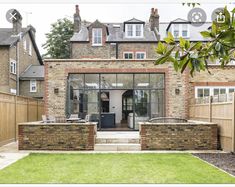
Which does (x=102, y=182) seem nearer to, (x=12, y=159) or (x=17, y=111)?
(x=12, y=159)

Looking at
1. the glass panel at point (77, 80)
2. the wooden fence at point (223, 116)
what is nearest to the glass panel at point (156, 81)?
the glass panel at point (77, 80)

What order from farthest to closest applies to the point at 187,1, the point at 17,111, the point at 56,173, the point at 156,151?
the point at 17,111 → the point at 156,151 → the point at 56,173 → the point at 187,1

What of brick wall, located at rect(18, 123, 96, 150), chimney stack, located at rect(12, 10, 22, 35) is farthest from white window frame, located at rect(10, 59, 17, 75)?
brick wall, located at rect(18, 123, 96, 150)

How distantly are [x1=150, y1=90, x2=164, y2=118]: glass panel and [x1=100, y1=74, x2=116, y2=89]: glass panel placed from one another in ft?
6.88

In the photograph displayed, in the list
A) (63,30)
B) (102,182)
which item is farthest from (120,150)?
(63,30)

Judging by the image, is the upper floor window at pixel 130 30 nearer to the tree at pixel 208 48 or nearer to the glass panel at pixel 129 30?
the glass panel at pixel 129 30

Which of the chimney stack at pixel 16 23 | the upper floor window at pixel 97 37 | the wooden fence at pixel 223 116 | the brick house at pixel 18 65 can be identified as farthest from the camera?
the chimney stack at pixel 16 23

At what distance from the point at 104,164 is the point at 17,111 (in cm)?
824

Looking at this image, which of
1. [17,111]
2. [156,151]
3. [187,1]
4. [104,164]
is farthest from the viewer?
[17,111]

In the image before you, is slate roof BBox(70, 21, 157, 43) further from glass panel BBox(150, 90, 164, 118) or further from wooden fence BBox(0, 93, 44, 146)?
wooden fence BBox(0, 93, 44, 146)

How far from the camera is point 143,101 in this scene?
746 inches

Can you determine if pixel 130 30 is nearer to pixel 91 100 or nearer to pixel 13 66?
pixel 13 66

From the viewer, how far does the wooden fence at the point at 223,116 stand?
444 inches

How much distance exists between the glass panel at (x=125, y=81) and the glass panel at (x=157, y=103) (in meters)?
1.34
